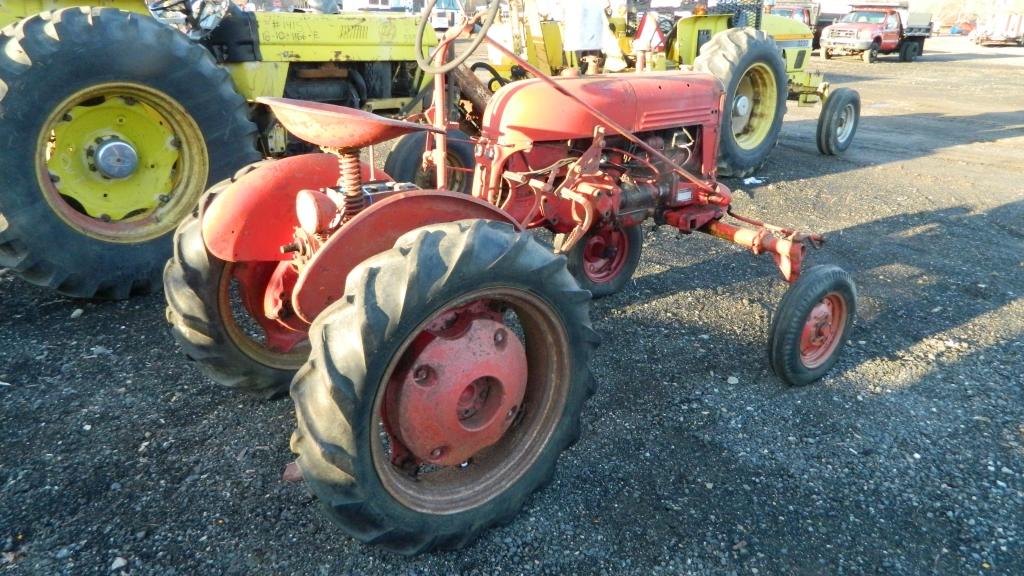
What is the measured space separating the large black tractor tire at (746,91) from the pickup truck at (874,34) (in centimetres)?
1662

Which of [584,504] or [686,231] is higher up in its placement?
[686,231]

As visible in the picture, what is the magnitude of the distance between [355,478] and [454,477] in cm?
45

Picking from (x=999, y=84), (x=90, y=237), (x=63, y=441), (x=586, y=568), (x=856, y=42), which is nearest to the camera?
(x=586, y=568)

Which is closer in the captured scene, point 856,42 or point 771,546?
point 771,546

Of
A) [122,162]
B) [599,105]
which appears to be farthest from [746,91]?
[122,162]

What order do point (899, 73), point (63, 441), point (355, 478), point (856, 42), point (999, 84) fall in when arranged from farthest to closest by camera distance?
point (856, 42) → point (899, 73) → point (999, 84) → point (63, 441) → point (355, 478)

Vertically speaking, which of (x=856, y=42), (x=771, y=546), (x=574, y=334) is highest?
(x=856, y=42)

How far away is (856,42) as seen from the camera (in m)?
20.2

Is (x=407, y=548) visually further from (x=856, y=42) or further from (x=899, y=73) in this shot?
(x=856, y=42)

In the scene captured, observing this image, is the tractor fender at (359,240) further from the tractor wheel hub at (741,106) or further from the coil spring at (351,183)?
the tractor wheel hub at (741,106)

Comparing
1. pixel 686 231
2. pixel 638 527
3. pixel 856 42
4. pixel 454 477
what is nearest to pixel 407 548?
pixel 454 477

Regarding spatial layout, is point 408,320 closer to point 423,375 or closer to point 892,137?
point 423,375

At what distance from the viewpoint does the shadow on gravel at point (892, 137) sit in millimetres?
7195

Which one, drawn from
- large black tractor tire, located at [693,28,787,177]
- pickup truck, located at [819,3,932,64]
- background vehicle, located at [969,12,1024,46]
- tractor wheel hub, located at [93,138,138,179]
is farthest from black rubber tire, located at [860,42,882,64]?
tractor wheel hub, located at [93,138,138,179]
